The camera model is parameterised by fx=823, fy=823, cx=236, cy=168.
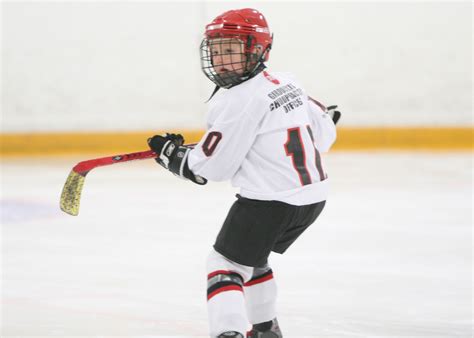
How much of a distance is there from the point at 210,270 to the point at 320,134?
1.59 feet

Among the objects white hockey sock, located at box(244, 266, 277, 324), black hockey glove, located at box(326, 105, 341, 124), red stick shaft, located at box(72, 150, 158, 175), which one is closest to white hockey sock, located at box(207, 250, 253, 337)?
white hockey sock, located at box(244, 266, 277, 324)

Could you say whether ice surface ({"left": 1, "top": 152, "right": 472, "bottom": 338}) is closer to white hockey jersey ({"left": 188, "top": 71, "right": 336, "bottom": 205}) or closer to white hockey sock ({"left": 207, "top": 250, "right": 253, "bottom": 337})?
white hockey sock ({"left": 207, "top": 250, "right": 253, "bottom": 337})

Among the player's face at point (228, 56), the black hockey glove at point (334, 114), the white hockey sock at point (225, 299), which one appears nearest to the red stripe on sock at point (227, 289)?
the white hockey sock at point (225, 299)

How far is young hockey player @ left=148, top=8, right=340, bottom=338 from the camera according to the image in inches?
74.4

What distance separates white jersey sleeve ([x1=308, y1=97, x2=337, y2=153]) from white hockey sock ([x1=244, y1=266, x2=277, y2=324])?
1.17 feet

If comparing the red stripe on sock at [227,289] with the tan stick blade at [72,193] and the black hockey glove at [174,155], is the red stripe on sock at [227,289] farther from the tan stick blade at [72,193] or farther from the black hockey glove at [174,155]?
the tan stick blade at [72,193]

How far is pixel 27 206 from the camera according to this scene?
4312 mm

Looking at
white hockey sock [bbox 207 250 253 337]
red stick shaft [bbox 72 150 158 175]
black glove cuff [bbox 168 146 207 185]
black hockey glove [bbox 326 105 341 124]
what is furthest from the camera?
black hockey glove [bbox 326 105 341 124]

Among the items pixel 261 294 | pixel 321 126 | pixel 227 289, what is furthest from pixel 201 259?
pixel 227 289

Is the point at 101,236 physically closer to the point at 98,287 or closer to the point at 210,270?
the point at 98,287

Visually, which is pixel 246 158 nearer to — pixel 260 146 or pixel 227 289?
pixel 260 146

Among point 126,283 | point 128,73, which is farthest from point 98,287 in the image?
→ point 128,73

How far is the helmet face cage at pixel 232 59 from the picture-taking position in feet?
6.40

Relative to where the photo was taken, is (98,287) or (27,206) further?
(27,206)
